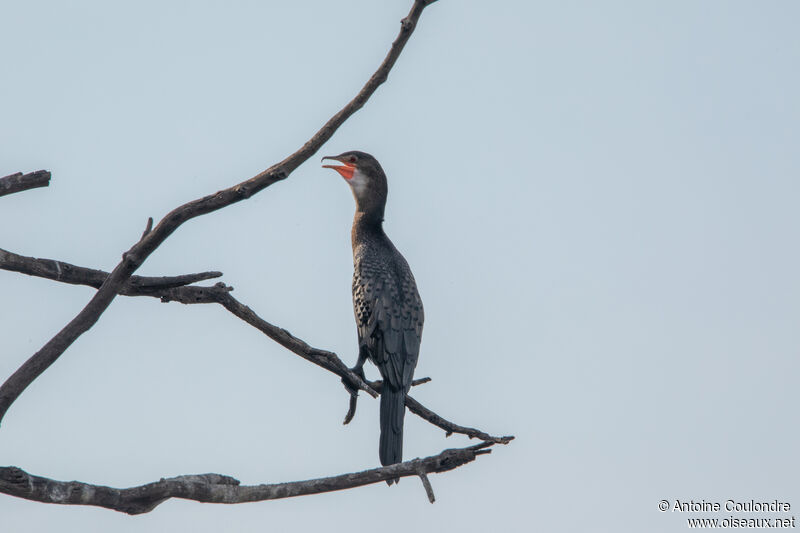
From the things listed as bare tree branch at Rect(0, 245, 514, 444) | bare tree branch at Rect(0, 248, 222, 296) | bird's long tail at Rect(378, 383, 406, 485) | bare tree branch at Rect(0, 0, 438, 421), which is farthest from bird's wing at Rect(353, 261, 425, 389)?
bare tree branch at Rect(0, 0, 438, 421)

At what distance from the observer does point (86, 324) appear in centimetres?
452

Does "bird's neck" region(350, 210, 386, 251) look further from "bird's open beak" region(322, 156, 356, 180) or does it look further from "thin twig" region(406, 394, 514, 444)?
"thin twig" region(406, 394, 514, 444)

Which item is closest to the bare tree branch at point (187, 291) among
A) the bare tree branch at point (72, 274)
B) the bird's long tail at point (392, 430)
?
the bare tree branch at point (72, 274)

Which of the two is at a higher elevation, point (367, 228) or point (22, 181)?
point (367, 228)

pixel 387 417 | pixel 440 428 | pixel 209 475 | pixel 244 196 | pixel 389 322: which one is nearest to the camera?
pixel 244 196

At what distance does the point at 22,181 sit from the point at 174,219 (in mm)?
827

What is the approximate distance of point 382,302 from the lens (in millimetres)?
7246

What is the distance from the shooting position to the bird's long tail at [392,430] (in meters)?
6.56

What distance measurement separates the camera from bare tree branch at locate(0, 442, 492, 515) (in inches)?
171

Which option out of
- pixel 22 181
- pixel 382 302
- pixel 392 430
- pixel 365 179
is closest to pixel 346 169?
pixel 365 179

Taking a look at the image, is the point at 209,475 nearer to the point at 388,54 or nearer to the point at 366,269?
the point at 388,54

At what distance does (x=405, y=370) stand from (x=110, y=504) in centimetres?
271

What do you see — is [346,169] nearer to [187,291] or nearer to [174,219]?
[187,291]

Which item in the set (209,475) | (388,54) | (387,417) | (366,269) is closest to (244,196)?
(388,54)
